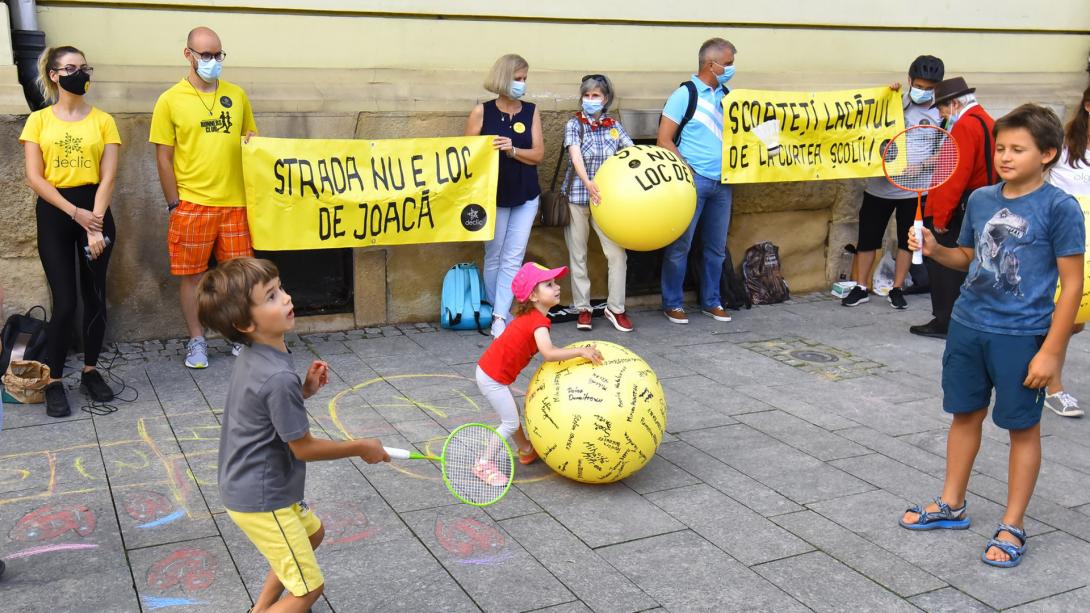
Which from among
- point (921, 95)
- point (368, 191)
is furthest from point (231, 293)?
point (921, 95)

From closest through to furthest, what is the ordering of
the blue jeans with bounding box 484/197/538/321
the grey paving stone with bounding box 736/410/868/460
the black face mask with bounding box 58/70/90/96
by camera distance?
the grey paving stone with bounding box 736/410/868/460
the black face mask with bounding box 58/70/90/96
the blue jeans with bounding box 484/197/538/321

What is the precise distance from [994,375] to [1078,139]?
230 cm

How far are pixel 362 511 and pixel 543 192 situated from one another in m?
4.21

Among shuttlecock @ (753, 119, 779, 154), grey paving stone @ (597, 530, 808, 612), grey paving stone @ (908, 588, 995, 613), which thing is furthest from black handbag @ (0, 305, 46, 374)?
shuttlecock @ (753, 119, 779, 154)

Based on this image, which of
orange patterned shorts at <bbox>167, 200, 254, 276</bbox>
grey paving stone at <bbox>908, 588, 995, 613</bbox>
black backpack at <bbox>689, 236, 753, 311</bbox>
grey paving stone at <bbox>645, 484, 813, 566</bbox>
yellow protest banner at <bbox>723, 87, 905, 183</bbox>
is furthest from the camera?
black backpack at <bbox>689, 236, 753, 311</bbox>

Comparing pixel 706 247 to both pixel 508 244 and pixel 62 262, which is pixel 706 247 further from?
pixel 62 262

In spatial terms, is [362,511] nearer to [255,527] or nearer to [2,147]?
[255,527]

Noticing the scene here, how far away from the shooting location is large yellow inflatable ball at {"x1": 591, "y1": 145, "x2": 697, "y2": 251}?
7.43 meters

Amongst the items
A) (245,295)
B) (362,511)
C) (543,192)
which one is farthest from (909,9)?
(245,295)

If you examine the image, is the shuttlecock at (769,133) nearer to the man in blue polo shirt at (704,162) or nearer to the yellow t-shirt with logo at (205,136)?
the man in blue polo shirt at (704,162)

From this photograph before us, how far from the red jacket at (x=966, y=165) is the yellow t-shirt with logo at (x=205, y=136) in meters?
4.91

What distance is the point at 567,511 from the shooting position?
4.82m

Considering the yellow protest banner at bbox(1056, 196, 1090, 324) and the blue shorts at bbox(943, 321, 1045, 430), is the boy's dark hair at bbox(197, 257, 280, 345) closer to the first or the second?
the blue shorts at bbox(943, 321, 1045, 430)

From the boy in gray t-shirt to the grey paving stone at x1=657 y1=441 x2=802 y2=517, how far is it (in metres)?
2.17
